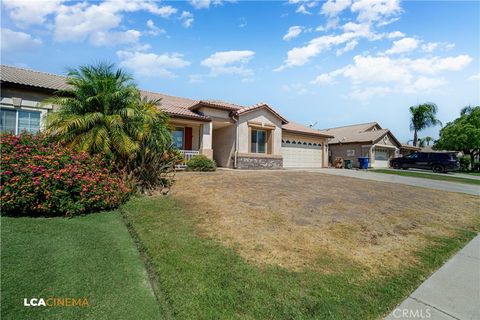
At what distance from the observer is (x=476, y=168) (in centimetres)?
3516

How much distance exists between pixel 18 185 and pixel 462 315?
369 inches

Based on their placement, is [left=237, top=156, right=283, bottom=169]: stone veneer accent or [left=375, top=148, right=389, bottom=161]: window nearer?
[left=237, top=156, right=283, bottom=169]: stone veneer accent

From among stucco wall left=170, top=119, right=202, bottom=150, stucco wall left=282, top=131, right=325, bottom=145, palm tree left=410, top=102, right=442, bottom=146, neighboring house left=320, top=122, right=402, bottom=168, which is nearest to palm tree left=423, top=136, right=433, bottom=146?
palm tree left=410, top=102, right=442, bottom=146

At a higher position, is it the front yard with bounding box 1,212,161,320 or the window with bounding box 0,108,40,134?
the window with bounding box 0,108,40,134

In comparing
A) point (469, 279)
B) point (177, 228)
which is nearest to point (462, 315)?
point (469, 279)

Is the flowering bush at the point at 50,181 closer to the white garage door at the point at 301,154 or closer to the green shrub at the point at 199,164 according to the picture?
the green shrub at the point at 199,164

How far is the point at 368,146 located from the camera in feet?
95.5

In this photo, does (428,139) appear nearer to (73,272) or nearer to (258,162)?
(258,162)

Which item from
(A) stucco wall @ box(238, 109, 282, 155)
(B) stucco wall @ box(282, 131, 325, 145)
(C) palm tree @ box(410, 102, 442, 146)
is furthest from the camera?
(C) palm tree @ box(410, 102, 442, 146)

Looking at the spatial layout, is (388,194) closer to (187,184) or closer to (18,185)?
(187,184)

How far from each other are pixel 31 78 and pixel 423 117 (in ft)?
179

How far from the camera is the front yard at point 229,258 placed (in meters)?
3.33

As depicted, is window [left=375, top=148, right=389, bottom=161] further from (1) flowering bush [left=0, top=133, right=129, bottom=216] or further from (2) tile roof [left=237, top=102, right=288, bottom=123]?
(1) flowering bush [left=0, top=133, right=129, bottom=216]

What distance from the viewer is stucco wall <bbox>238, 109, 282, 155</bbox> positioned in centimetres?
1759
